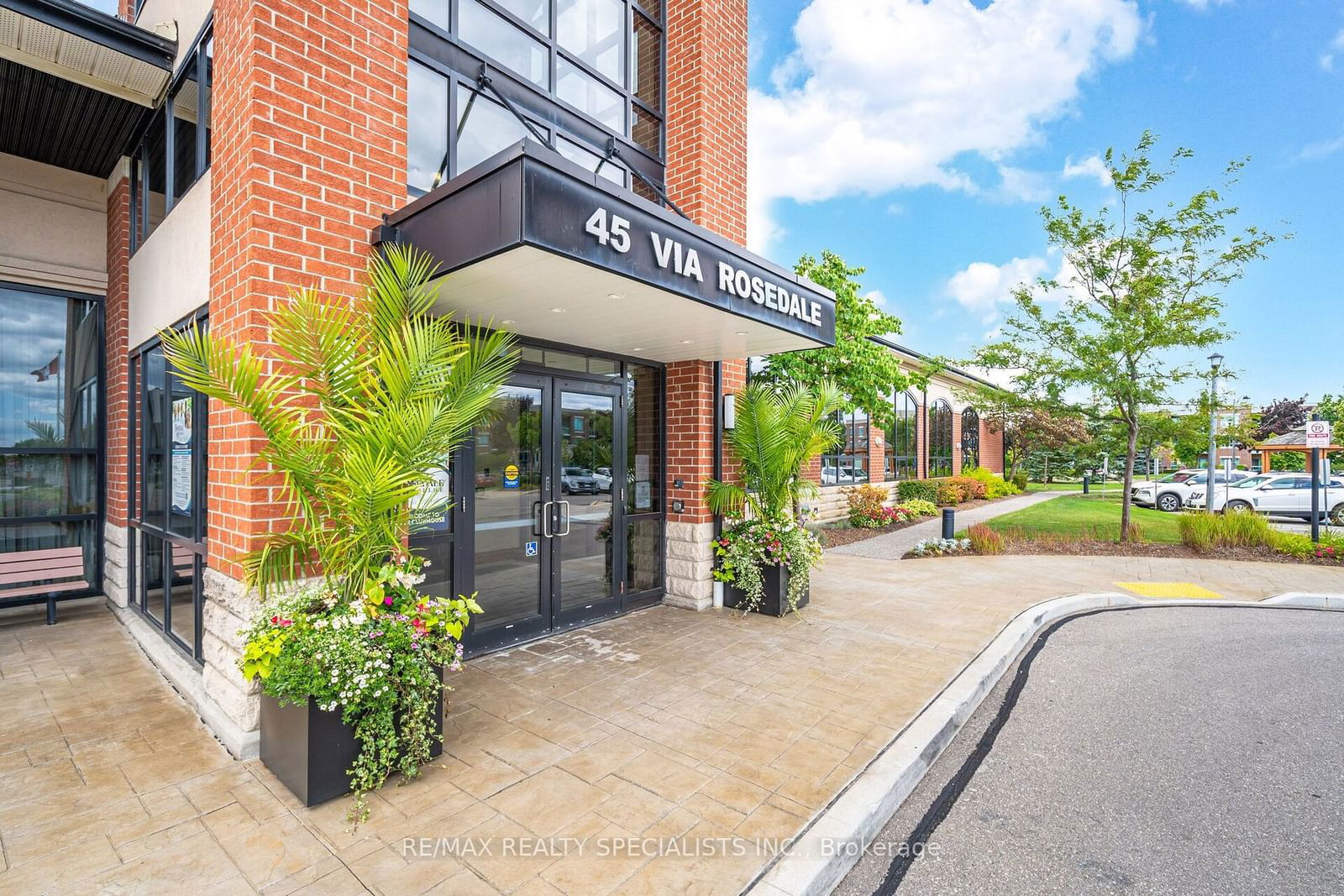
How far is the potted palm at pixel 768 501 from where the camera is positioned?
6.39 meters

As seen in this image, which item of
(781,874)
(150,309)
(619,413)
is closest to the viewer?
(781,874)

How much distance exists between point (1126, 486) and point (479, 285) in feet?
43.5

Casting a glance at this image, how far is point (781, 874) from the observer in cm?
240

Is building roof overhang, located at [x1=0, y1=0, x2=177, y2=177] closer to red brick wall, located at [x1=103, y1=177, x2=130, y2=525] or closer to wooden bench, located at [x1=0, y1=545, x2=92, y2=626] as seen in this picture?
red brick wall, located at [x1=103, y1=177, x2=130, y2=525]

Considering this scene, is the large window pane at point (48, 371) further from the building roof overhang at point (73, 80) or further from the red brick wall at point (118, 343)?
the building roof overhang at point (73, 80)

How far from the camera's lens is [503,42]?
5137 millimetres

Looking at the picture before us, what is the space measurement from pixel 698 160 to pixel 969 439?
24.2m

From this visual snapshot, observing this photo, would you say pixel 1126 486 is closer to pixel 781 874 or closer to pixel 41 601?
pixel 781 874

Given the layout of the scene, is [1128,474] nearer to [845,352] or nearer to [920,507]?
[920,507]

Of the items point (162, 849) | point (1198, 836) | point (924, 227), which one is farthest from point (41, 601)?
point (924, 227)

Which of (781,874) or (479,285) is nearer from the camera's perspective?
(781,874)

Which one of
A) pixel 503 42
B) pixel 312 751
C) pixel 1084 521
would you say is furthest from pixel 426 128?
pixel 1084 521

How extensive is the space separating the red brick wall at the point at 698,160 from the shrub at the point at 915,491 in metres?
13.0

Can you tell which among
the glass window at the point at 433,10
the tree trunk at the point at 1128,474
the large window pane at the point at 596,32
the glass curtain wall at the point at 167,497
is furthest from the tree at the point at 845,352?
the glass curtain wall at the point at 167,497
